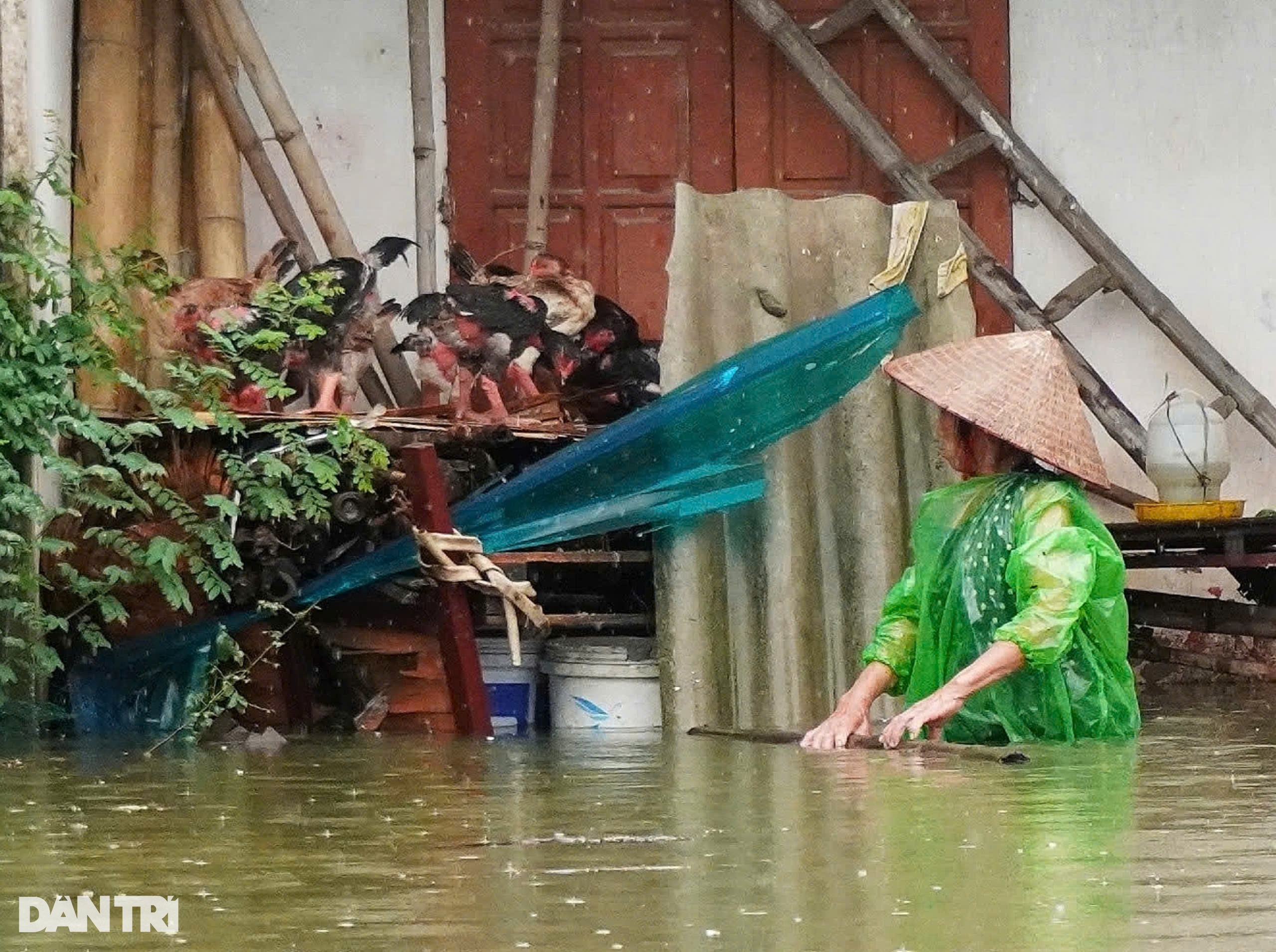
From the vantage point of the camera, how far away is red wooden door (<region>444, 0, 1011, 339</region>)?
8.27 meters

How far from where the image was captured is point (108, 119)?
7.30m

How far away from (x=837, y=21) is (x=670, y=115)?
765mm

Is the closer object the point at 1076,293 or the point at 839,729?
the point at 839,729

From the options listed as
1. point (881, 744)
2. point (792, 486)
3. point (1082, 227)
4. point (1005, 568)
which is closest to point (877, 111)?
point (1082, 227)

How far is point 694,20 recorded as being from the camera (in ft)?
27.5

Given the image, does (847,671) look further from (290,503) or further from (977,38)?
(977,38)

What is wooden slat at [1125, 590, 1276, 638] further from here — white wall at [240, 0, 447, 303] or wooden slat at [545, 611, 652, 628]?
white wall at [240, 0, 447, 303]

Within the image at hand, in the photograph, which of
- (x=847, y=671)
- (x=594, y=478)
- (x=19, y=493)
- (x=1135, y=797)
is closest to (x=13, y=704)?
(x=19, y=493)

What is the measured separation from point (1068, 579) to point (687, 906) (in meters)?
2.44

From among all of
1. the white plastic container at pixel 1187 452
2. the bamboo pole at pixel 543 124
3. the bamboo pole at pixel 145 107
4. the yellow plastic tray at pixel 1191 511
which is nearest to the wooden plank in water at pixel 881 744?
the yellow plastic tray at pixel 1191 511

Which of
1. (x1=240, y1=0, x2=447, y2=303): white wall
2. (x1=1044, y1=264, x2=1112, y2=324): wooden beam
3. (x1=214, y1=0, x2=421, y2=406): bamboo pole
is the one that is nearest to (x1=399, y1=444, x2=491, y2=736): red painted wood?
(x1=214, y1=0, x2=421, y2=406): bamboo pole

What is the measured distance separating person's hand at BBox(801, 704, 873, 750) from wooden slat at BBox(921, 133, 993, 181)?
359 cm

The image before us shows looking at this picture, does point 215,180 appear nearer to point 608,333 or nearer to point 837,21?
point 608,333

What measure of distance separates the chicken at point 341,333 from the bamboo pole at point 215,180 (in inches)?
27.7
